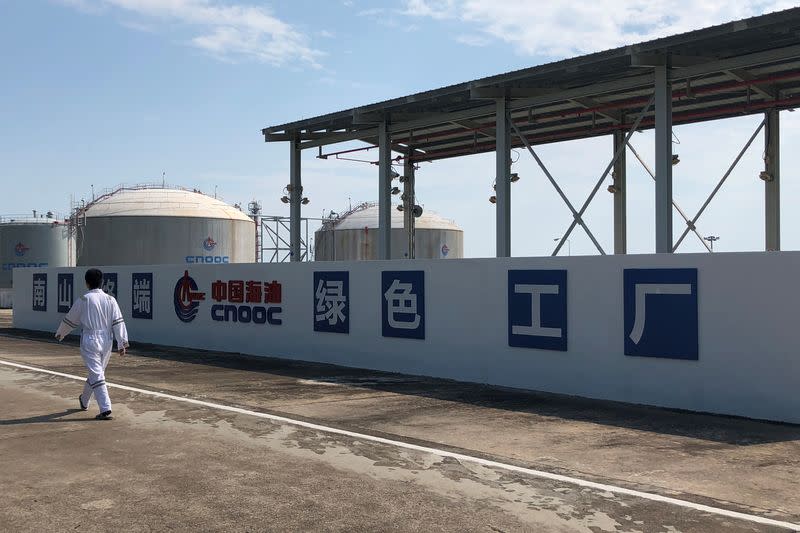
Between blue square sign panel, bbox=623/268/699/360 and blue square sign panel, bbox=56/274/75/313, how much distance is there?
1934 cm

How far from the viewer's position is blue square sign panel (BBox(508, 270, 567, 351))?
1241 centimetres

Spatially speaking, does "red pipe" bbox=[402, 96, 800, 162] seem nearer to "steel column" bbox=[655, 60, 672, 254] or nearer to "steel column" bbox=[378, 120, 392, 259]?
"steel column" bbox=[378, 120, 392, 259]

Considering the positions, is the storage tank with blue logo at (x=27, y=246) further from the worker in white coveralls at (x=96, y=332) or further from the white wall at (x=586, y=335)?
the worker in white coveralls at (x=96, y=332)

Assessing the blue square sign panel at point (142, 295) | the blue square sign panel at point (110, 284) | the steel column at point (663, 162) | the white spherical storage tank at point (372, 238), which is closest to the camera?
the steel column at point (663, 162)

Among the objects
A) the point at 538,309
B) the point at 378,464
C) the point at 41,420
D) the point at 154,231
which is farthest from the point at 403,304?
the point at 154,231

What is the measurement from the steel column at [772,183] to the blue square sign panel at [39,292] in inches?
866

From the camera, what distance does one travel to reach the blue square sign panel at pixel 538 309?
40.7ft

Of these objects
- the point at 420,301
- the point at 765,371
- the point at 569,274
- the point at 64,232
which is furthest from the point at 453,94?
the point at 64,232

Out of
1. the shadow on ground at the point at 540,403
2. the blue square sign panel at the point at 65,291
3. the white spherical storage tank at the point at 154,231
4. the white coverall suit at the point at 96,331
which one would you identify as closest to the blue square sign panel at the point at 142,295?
the blue square sign panel at the point at 65,291

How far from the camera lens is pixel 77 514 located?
6.03 meters

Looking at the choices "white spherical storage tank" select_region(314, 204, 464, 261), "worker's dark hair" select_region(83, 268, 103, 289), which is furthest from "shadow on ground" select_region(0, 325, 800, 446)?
"white spherical storage tank" select_region(314, 204, 464, 261)

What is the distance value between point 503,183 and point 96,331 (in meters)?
10.8

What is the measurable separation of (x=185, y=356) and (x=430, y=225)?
74.1 ft

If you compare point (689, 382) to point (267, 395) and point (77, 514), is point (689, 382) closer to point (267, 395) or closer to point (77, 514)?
point (267, 395)
